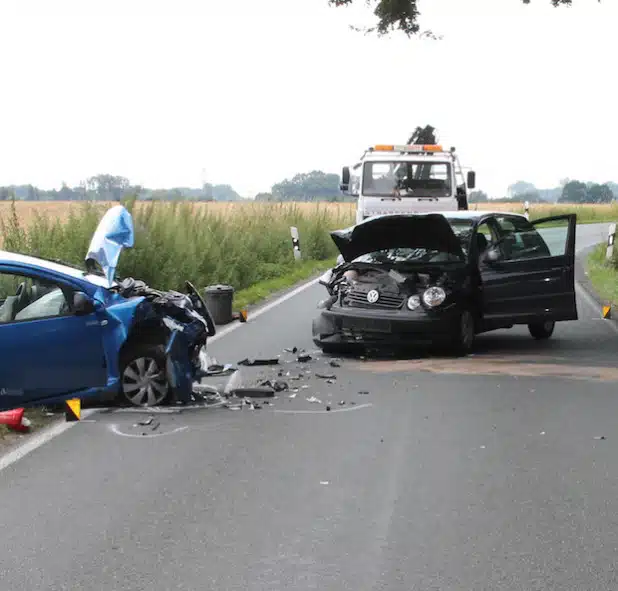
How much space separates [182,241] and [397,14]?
17.8 ft

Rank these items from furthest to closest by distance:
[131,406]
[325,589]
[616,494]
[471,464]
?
[131,406] → [471,464] → [616,494] → [325,589]

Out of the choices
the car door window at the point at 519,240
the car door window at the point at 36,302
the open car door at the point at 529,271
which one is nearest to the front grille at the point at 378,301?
the open car door at the point at 529,271

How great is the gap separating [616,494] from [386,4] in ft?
41.4

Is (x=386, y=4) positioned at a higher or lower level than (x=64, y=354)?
higher

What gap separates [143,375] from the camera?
884 centimetres

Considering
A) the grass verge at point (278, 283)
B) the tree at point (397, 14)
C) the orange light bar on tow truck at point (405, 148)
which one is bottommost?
the grass verge at point (278, 283)

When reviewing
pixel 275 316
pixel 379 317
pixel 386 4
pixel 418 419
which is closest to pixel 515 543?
pixel 418 419

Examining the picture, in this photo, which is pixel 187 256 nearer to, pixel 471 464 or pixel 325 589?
pixel 471 464

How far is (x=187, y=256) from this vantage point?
1873cm

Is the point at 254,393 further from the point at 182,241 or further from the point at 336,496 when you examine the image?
the point at 182,241

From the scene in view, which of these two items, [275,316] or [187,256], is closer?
[275,316]

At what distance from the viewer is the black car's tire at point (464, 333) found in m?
12.0

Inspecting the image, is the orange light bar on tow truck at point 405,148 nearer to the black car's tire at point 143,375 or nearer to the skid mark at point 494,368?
the skid mark at point 494,368

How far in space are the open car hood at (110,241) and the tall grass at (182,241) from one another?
4.93 m
